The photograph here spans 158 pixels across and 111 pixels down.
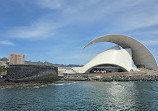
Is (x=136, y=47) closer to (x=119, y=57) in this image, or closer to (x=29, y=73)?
(x=119, y=57)

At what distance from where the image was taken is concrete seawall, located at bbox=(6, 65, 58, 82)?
87.4ft

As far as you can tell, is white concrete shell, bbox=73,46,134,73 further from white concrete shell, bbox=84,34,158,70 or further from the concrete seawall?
the concrete seawall

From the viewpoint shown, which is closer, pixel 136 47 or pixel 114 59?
pixel 114 59

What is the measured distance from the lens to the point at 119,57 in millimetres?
54281

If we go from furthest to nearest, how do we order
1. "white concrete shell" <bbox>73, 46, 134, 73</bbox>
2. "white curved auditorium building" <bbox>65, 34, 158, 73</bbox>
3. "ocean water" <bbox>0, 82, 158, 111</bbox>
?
"white curved auditorium building" <bbox>65, 34, 158, 73</bbox> < "white concrete shell" <bbox>73, 46, 134, 73</bbox> < "ocean water" <bbox>0, 82, 158, 111</bbox>

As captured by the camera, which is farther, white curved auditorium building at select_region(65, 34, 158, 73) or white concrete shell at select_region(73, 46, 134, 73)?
white curved auditorium building at select_region(65, 34, 158, 73)

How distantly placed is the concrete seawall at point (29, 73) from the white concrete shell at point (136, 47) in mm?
34484

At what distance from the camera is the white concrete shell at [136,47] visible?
56.2m

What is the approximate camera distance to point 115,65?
178 feet

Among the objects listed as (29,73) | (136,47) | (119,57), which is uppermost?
(136,47)

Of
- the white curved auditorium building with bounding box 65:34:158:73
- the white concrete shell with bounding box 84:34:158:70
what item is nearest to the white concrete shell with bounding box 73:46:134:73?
the white curved auditorium building with bounding box 65:34:158:73

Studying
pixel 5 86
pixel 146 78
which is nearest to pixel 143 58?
pixel 146 78

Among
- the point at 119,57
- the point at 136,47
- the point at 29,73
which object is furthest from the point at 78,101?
the point at 136,47

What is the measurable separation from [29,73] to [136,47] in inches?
1890
